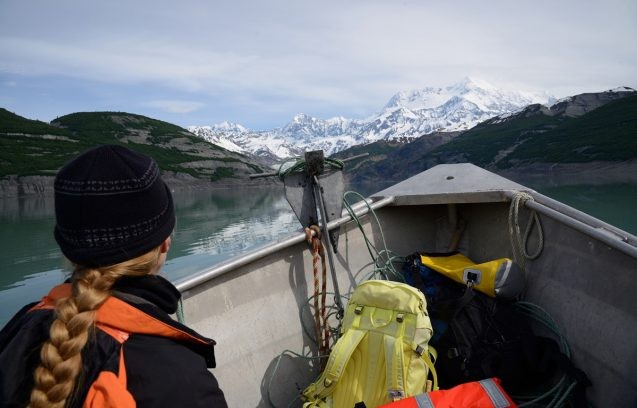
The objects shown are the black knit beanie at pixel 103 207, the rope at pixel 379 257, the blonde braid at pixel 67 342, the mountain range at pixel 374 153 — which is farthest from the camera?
the mountain range at pixel 374 153

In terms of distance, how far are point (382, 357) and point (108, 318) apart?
1.72 metres

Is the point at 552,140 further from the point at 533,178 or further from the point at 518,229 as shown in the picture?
the point at 518,229

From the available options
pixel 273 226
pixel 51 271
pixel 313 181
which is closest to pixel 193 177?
pixel 273 226

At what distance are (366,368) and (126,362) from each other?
169 cm

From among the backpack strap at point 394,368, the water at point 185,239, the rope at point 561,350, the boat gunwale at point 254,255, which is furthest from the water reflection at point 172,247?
the rope at point 561,350

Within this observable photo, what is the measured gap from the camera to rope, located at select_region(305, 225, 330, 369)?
121 inches

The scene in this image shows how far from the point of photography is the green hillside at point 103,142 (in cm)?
7200

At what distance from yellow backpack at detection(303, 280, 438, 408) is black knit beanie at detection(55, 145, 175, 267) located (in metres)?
1.62

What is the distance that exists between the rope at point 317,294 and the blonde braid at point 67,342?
2.12 meters

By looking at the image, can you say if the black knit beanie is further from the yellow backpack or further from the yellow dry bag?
the yellow dry bag

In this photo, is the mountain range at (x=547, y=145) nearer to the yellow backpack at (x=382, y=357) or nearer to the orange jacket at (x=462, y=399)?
the yellow backpack at (x=382, y=357)

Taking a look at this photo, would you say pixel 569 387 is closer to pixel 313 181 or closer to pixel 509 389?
Answer: pixel 509 389

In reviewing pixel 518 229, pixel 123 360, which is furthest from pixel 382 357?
pixel 123 360

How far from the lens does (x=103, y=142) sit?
100000mm
